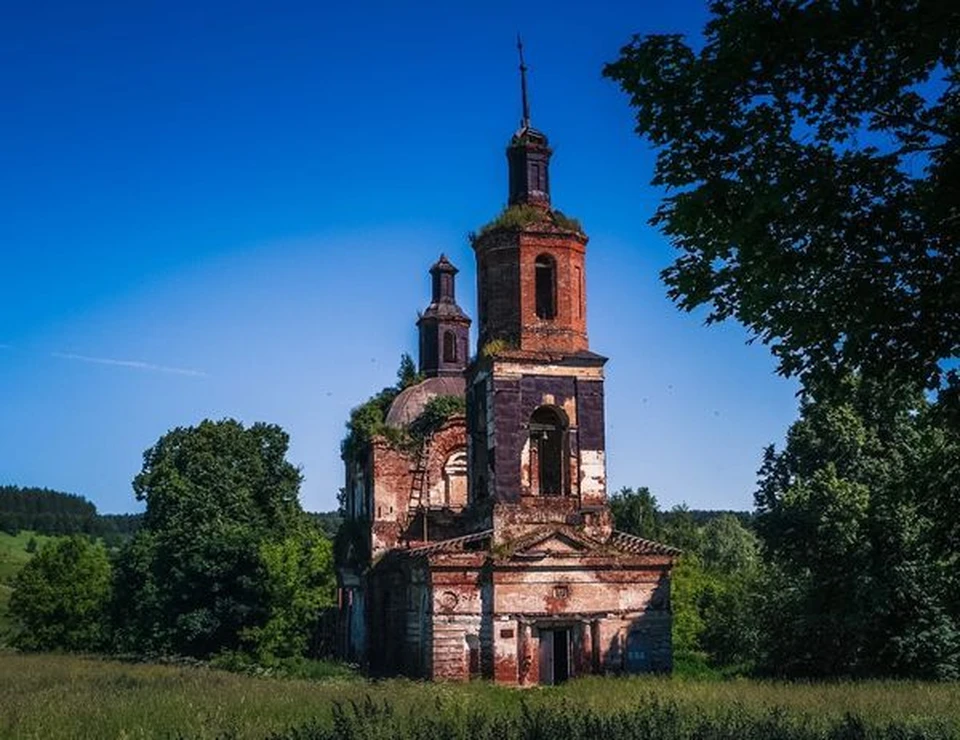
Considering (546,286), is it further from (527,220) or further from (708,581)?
(708,581)

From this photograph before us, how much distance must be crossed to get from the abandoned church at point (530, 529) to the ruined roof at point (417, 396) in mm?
5759

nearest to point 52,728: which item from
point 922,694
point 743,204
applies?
point 743,204

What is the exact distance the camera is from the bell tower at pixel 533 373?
2716cm

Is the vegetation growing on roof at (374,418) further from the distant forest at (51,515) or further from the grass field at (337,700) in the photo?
the distant forest at (51,515)

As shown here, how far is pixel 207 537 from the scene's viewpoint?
33844 millimetres

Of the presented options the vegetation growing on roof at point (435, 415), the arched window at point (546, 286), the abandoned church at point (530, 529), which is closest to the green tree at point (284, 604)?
the abandoned church at point (530, 529)

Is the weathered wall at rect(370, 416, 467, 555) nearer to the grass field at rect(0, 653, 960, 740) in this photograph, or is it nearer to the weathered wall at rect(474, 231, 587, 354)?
the weathered wall at rect(474, 231, 587, 354)

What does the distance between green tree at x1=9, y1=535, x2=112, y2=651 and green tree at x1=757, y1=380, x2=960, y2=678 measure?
27781mm

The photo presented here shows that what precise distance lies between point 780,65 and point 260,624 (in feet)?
87.1

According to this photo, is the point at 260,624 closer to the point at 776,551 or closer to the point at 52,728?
the point at 776,551

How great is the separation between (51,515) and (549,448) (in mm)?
119122

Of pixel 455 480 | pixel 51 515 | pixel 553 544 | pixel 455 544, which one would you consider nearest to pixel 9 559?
pixel 51 515

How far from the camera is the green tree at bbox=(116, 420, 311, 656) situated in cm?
3192

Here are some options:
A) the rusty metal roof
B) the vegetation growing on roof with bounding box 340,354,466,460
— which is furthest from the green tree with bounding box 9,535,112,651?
the rusty metal roof
